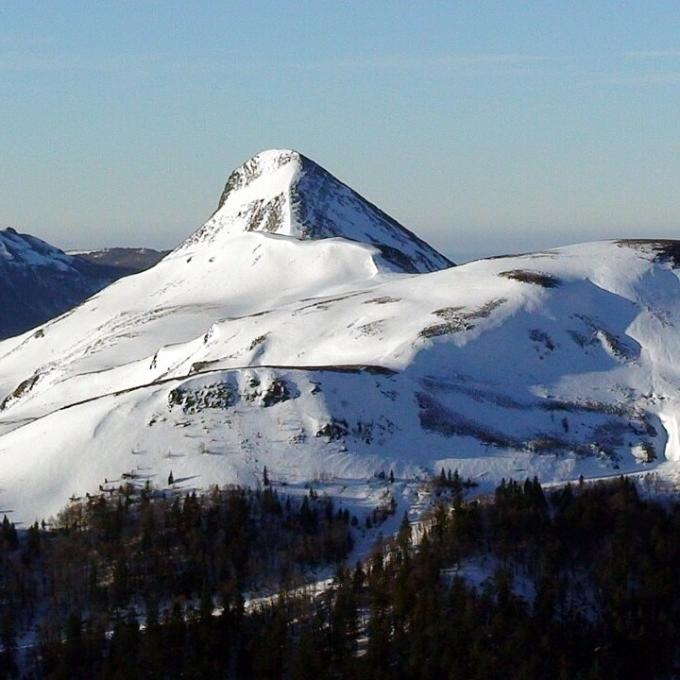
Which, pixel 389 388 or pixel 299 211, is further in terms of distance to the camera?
pixel 299 211

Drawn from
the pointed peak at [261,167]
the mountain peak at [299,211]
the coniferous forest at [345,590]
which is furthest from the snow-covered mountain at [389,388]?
the pointed peak at [261,167]

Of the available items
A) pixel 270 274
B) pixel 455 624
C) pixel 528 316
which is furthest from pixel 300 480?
pixel 270 274

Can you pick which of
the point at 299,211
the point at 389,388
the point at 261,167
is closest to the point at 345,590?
the point at 389,388

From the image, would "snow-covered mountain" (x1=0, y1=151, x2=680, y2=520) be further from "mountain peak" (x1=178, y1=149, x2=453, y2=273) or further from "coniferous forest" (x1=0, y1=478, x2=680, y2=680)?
"mountain peak" (x1=178, y1=149, x2=453, y2=273)

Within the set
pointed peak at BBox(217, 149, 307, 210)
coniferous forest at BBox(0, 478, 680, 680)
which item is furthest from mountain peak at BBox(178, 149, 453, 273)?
coniferous forest at BBox(0, 478, 680, 680)

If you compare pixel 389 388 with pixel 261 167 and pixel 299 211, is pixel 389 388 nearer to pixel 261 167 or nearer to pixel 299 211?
pixel 299 211

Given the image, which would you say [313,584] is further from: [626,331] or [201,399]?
[626,331]

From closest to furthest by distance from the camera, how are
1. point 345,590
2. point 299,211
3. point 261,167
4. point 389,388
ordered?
point 345,590 → point 389,388 → point 299,211 → point 261,167
